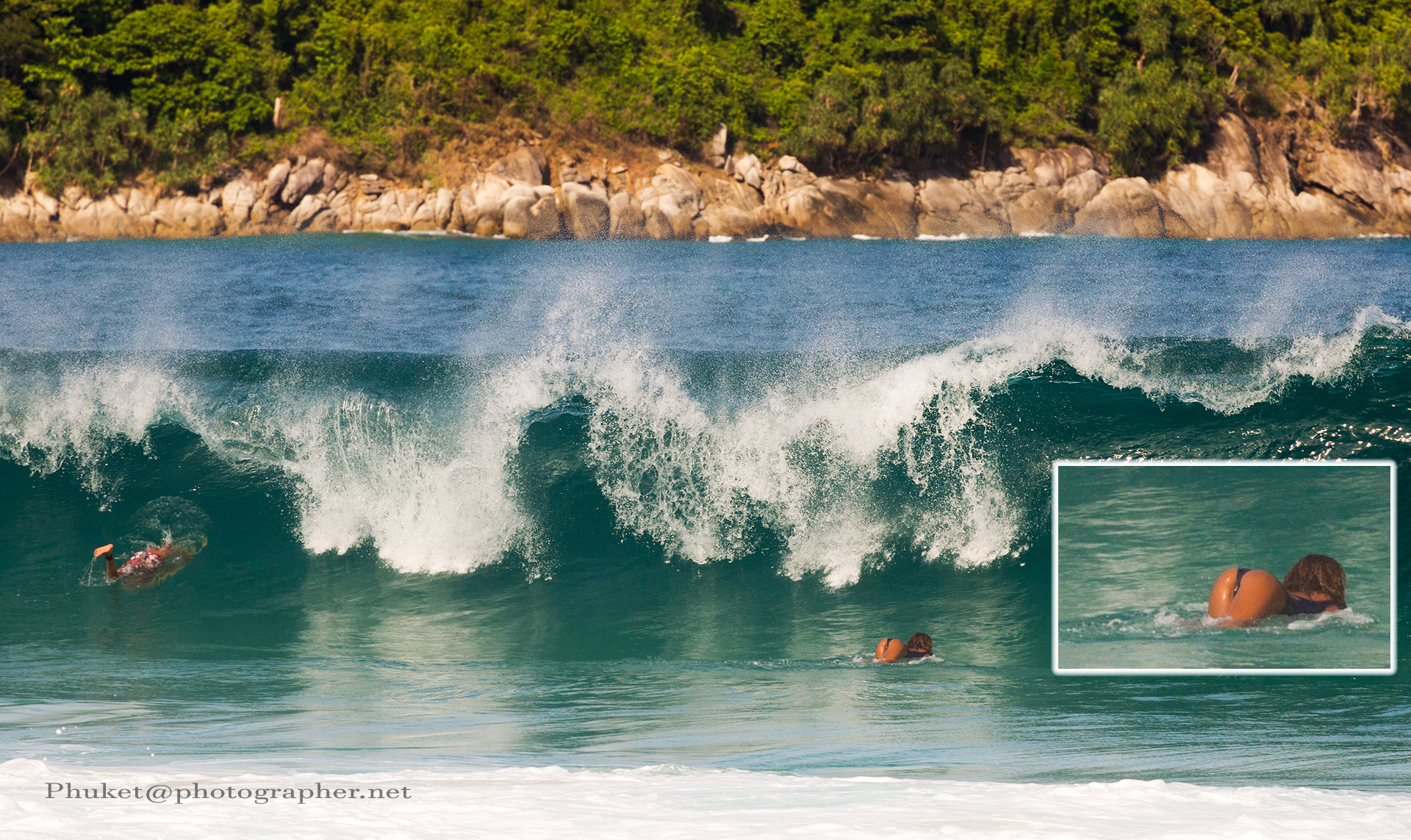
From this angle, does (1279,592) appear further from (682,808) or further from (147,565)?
(147,565)

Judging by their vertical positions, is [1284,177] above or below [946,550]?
above

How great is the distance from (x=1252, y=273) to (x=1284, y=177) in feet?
78.8

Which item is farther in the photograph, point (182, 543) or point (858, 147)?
point (858, 147)

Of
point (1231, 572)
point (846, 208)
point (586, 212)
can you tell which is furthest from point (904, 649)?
point (846, 208)

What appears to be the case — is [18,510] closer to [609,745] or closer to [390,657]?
[390,657]

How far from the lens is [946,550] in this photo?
7777mm

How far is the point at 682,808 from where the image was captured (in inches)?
146

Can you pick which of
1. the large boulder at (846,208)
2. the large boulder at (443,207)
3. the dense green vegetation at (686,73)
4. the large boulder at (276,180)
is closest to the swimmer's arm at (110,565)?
the large boulder at (443,207)

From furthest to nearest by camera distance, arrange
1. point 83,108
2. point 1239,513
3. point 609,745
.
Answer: point 83,108, point 1239,513, point 609,745

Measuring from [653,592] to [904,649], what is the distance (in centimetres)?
189

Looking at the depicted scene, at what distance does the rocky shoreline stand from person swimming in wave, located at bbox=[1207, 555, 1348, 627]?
35.9m

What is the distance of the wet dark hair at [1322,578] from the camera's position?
17.5 feet

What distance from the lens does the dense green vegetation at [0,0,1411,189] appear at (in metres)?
42.2

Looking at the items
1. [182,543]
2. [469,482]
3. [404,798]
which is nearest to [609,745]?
[404,798]
